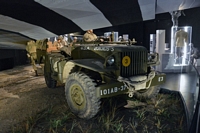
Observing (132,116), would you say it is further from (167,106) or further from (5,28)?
(5,28)

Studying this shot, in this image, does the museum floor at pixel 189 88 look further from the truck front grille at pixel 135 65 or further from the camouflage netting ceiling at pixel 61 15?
the camouflage netting ceiling at pixel 61 15

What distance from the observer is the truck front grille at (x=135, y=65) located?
334 centimetres

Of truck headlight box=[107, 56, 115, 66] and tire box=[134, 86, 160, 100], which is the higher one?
truck headlight box=[107, 56, 115, 66]

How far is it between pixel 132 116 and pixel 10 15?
2759 millimetres

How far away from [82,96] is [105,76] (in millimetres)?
500

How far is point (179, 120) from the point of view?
300cm

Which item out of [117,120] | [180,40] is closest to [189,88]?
[117,120]

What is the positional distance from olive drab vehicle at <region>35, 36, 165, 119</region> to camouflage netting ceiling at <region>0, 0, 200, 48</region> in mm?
1822

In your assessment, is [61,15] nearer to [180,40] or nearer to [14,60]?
[180,40]

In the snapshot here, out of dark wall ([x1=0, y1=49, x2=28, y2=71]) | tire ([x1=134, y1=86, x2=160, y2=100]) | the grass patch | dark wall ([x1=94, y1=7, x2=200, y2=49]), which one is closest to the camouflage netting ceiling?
the grass patch

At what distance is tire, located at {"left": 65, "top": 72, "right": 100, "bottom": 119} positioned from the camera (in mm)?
3010

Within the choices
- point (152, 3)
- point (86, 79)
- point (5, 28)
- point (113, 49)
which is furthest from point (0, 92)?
point (152, 3)

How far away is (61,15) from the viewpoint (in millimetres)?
987

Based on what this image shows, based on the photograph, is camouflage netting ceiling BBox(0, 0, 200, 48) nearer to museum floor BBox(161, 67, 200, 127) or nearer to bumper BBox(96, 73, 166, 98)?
museum floor BBox(161, 67, 200, 127)
